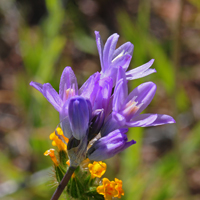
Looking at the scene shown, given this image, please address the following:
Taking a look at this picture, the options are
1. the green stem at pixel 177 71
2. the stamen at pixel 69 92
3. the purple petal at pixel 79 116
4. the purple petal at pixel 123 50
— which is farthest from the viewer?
the green stem at pixel 177 71

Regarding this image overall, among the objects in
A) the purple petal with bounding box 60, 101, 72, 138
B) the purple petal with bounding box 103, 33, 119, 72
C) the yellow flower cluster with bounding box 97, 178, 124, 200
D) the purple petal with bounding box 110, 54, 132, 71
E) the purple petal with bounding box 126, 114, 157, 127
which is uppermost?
the purple petal with bounding box 103, 33, 119, 72

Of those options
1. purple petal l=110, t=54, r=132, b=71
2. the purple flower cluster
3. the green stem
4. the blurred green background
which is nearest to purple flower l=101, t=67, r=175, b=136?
the purple flower cluster

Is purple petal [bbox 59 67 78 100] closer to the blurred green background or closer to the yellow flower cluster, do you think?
the yellow flower cluster

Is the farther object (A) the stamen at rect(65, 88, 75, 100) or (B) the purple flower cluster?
(A) the stamen at rect(65, 88, 75, 100)

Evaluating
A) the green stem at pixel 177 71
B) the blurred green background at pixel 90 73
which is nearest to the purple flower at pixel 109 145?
the blurred green background at pixel 90 73

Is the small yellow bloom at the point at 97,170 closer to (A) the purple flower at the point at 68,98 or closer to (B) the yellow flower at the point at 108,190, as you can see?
(B) the yellow flower at the point at 108,190
